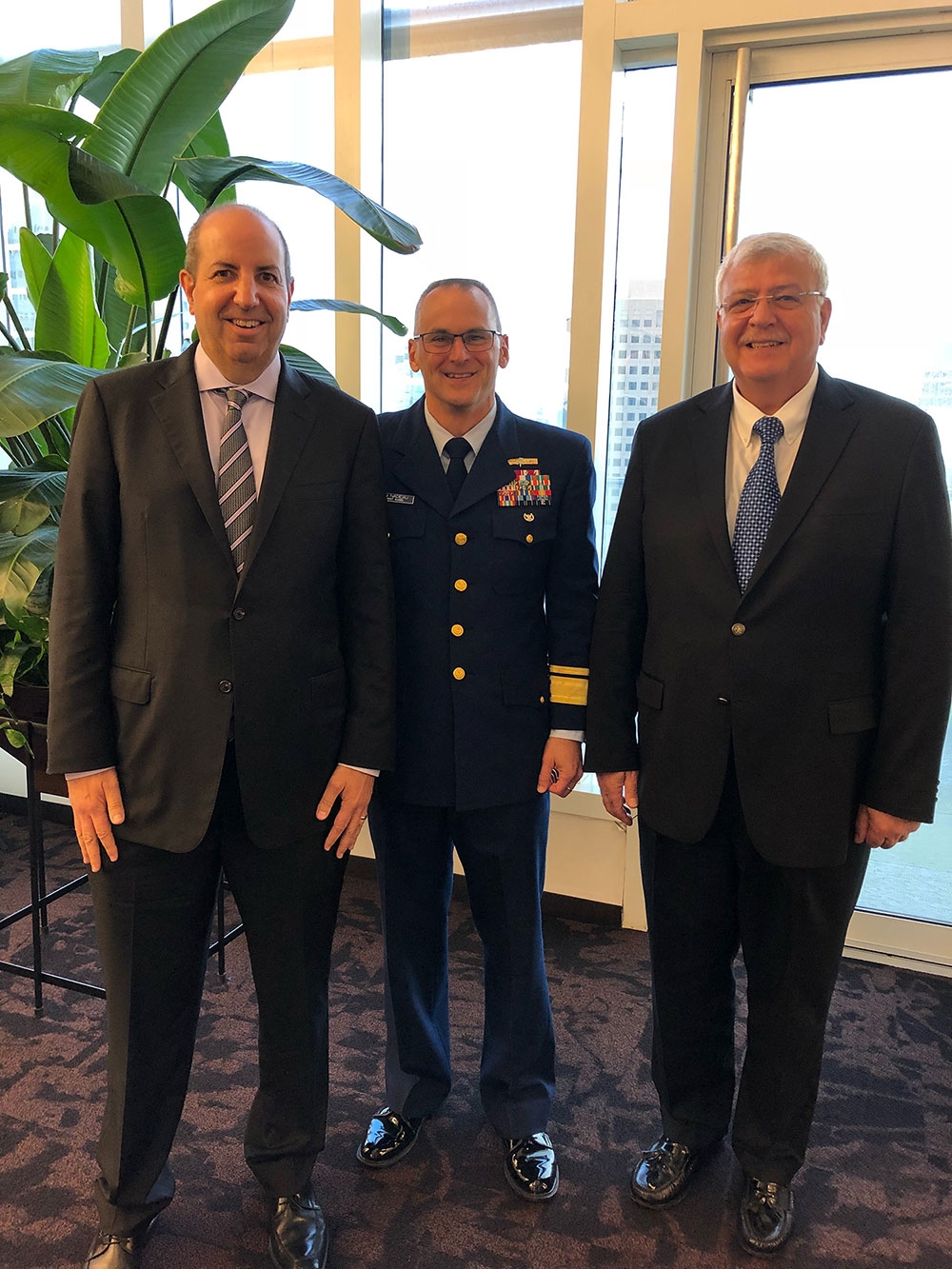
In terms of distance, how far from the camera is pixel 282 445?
1609 mm

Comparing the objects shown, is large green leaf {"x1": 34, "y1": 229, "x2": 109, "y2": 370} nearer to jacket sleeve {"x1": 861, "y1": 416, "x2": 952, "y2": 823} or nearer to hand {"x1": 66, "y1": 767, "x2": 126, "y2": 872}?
hand {"x1": 66, "y1": 767, "x2": 126, "y2": 872}

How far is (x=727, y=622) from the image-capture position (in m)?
1.69

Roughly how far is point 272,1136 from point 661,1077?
0.76 metres

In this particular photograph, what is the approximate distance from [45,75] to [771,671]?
7.36 feet

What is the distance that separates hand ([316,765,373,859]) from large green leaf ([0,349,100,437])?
3.01 feet

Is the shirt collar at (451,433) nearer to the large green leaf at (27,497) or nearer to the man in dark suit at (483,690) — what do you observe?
the man in dark suit at (483,690)

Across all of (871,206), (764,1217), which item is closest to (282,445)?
(764,1217)

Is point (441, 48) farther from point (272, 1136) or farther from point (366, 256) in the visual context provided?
point (272, 1136)

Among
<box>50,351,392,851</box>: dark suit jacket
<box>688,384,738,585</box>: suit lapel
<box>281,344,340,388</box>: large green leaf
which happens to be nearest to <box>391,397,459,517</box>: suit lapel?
<box>50,351,392,851</box>: dark suit jacket

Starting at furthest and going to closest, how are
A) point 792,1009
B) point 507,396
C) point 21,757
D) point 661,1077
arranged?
point 507,396
point 21,757
point 661,1077
point 792,1009

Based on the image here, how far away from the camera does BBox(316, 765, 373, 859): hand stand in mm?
1688

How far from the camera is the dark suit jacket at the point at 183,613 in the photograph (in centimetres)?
155

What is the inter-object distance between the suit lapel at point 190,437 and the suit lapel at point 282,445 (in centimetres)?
6

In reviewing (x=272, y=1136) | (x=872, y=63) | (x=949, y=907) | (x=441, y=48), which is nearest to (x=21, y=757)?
(x=272, y=1136)
